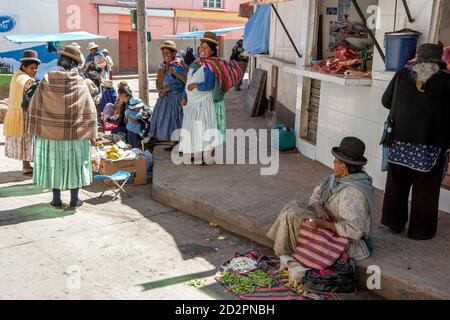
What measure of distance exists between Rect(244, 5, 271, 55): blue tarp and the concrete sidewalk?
3647mm

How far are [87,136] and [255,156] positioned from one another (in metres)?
2.79

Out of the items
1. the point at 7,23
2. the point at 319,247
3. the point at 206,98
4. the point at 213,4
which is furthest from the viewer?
the point at 213,4

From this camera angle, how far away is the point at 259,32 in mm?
10227

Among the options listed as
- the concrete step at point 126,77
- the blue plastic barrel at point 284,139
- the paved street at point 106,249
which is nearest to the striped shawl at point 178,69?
the blue plastic barrel at point 284,139

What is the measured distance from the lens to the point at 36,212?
17.6 feet

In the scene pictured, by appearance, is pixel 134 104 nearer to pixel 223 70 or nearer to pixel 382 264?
pixel 223 70

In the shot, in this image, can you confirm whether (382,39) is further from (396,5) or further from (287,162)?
(287,162)

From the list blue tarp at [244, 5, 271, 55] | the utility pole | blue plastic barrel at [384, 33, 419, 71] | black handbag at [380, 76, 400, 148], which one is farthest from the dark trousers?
the utility pole

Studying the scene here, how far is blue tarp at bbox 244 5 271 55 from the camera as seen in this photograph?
32.8ft

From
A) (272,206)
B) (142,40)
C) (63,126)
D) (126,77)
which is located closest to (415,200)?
(272,206)

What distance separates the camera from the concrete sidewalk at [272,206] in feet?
11.8

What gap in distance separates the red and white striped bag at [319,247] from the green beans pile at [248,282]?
1.06 ft

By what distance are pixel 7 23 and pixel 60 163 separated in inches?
679
